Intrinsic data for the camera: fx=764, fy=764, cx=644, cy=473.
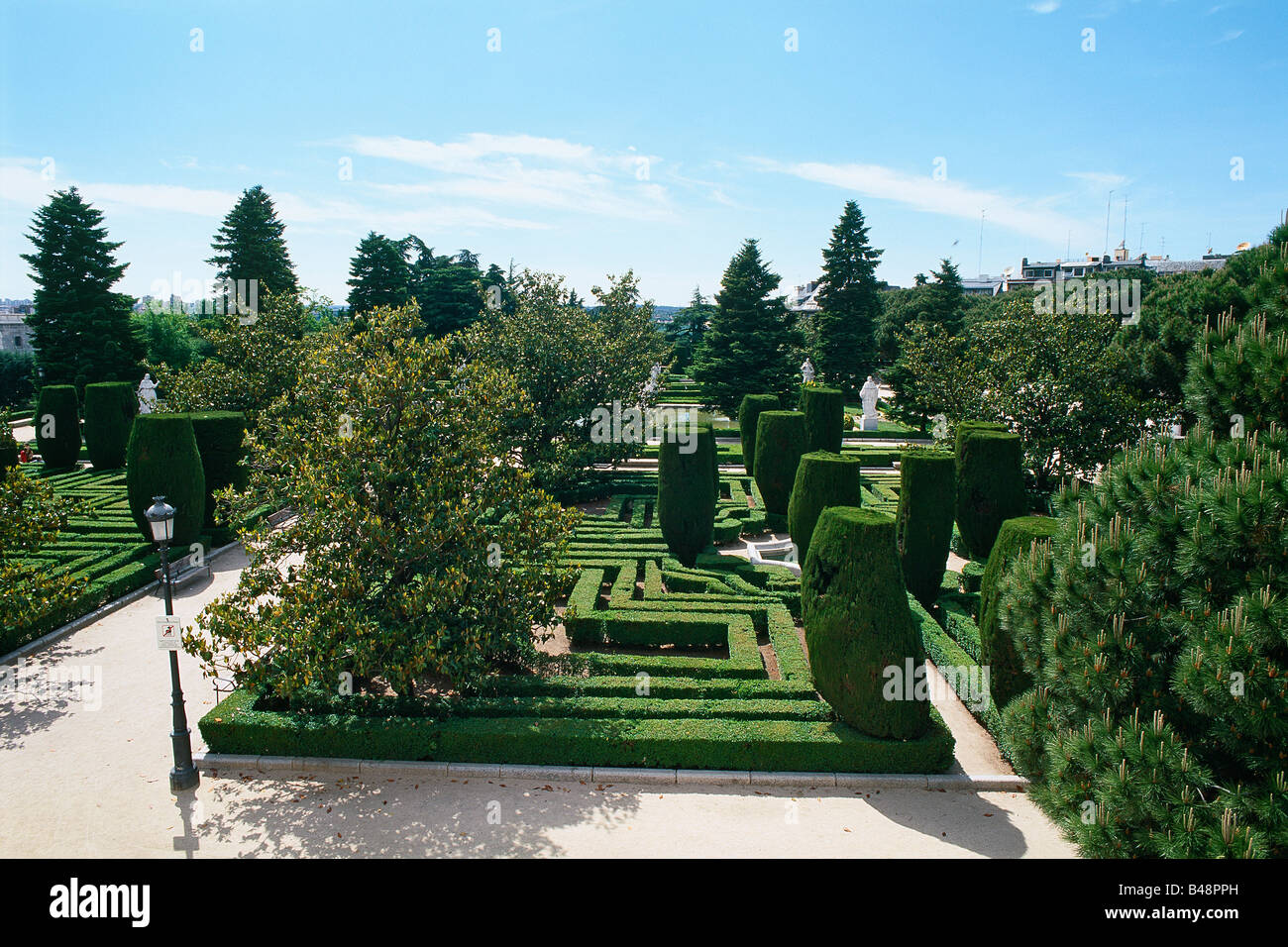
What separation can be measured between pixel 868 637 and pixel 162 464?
17.4 meters

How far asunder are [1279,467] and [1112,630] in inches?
59.1

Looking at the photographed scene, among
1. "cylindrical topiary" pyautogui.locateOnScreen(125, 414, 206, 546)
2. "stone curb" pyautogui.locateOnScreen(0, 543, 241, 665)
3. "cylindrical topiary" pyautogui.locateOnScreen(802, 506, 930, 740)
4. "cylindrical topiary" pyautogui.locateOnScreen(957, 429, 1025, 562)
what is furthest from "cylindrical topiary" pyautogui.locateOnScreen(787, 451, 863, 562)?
"stone curb" pyautogui.locateOnScreen(0, 543, 241, 665)

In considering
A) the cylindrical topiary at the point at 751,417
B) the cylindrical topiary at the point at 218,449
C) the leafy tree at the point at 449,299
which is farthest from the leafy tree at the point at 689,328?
the cylindrical topiary at the point at 218,449

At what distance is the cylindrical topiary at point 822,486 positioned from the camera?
1744cm

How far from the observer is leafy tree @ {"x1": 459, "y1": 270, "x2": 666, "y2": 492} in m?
24.7

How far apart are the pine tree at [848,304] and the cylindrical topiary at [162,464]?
40.9 m

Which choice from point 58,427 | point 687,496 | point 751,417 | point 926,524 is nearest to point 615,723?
point 687,496

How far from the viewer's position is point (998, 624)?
36.8ft

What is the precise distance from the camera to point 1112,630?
5469 millimetres

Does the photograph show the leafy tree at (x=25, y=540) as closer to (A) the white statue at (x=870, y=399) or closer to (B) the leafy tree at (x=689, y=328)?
(A) the white statue at (x=870, y=399)

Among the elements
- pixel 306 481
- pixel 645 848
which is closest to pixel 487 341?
pixel 306 481

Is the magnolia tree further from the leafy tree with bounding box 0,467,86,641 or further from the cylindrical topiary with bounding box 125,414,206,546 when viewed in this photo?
the cylindrical topiary with bounding box 125,414,206,546
